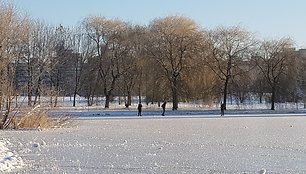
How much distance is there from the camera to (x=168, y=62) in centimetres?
5553

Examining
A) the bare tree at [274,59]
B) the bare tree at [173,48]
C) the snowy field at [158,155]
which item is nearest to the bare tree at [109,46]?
the bare tree at [173,48]

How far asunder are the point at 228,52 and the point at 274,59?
22.2 feet

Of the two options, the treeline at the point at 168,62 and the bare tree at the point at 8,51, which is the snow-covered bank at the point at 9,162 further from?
the treeline at the point at 168,62

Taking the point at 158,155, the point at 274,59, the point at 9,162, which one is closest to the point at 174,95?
the point at 274,59

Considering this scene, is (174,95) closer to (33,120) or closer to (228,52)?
(228,52)

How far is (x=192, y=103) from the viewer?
5591 centimetres

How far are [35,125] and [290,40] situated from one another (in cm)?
4216

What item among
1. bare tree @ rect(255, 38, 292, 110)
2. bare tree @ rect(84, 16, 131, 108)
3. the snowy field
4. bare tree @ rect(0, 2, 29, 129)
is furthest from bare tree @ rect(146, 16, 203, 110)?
the snowy field

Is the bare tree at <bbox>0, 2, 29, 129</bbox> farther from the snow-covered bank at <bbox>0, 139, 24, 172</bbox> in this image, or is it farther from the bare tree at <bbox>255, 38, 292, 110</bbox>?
the bare tree at <bbox>255, 38, 292, 110</bbox>

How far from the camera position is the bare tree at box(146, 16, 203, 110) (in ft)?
180

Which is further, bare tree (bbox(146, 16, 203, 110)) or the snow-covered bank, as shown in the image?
bare tree (bbox(146, 16, 203, 110))

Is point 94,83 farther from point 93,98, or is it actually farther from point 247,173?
point 247,173

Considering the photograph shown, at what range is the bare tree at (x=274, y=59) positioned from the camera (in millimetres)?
59812

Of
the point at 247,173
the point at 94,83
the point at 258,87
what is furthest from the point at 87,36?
the point at 247,173
